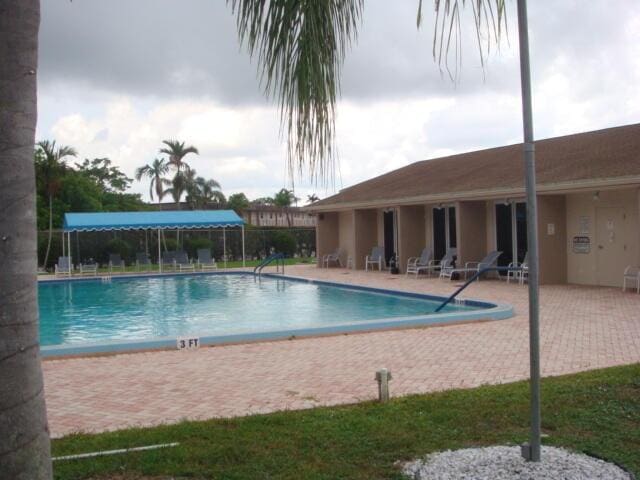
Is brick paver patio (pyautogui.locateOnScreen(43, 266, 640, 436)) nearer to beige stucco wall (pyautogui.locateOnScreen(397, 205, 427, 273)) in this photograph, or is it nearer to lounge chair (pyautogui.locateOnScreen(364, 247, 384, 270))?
beige stucco wall (pyautogui.locateOnScreen(397, 205, 427, 273))

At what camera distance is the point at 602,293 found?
51.6 ft

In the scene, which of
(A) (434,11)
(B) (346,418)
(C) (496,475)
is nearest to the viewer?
(A) (434,11)

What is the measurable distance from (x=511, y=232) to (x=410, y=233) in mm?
4365

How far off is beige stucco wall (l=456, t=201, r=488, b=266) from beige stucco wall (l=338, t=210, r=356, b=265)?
7.45 meters

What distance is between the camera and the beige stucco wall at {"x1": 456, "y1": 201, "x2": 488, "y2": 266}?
67.5 feet

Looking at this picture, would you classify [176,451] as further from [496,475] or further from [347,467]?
[496,475]

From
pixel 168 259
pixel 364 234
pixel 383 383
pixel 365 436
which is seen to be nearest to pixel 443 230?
pixel 364 234

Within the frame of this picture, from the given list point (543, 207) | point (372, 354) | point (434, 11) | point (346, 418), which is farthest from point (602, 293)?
point (434, 11)

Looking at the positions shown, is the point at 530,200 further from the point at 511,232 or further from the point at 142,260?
the point at 142,260

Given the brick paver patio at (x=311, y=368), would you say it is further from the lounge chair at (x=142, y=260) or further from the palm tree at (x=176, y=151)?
the palm tree at (x=176, y=151)

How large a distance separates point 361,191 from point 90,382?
69.9 feet

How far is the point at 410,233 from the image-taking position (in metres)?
23.7

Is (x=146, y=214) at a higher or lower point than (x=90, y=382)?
higher

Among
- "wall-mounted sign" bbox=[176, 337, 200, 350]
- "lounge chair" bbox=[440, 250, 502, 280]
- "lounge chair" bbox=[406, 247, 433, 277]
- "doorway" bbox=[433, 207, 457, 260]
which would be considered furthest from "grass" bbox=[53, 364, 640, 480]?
"doorway" bbox=[433, 207, 457, 260]
